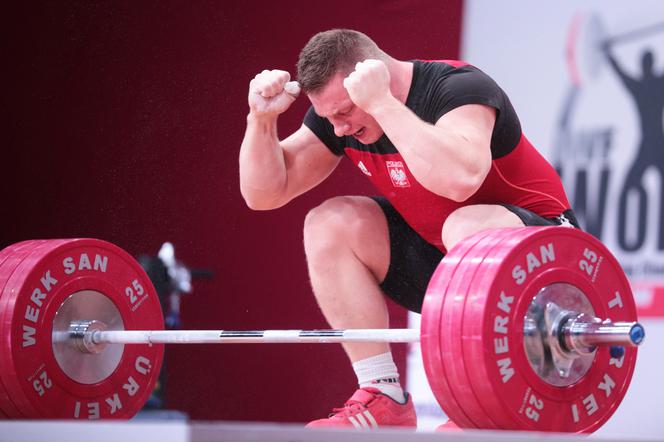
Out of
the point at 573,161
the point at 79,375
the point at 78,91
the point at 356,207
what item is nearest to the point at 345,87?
the point at 356,207

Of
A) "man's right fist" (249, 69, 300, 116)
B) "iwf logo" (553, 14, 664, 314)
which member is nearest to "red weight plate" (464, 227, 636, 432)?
"man's right fist" (249, 69, 300, 116)

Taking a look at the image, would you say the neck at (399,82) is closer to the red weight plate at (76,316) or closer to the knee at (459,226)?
the knee at (459,226)

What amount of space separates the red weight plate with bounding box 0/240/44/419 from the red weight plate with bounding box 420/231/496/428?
40.3 inches

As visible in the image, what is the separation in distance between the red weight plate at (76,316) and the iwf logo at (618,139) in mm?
1574

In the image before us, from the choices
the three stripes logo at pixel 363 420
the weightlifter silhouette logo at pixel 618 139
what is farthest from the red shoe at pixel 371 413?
the weightlifter silhouette logo at pixel 618 139

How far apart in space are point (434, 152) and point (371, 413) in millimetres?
598

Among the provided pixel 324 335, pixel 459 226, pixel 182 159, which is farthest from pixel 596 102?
pixel 324 335

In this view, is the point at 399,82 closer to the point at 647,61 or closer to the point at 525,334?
the point at 525,334

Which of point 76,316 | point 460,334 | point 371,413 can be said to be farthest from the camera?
point 76,316

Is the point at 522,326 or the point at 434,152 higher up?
the point at 434,152

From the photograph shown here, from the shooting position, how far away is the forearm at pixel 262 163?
228 cm

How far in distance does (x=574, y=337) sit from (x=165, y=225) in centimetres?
212

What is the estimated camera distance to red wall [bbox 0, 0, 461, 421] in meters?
3.52

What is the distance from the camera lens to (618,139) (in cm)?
328
